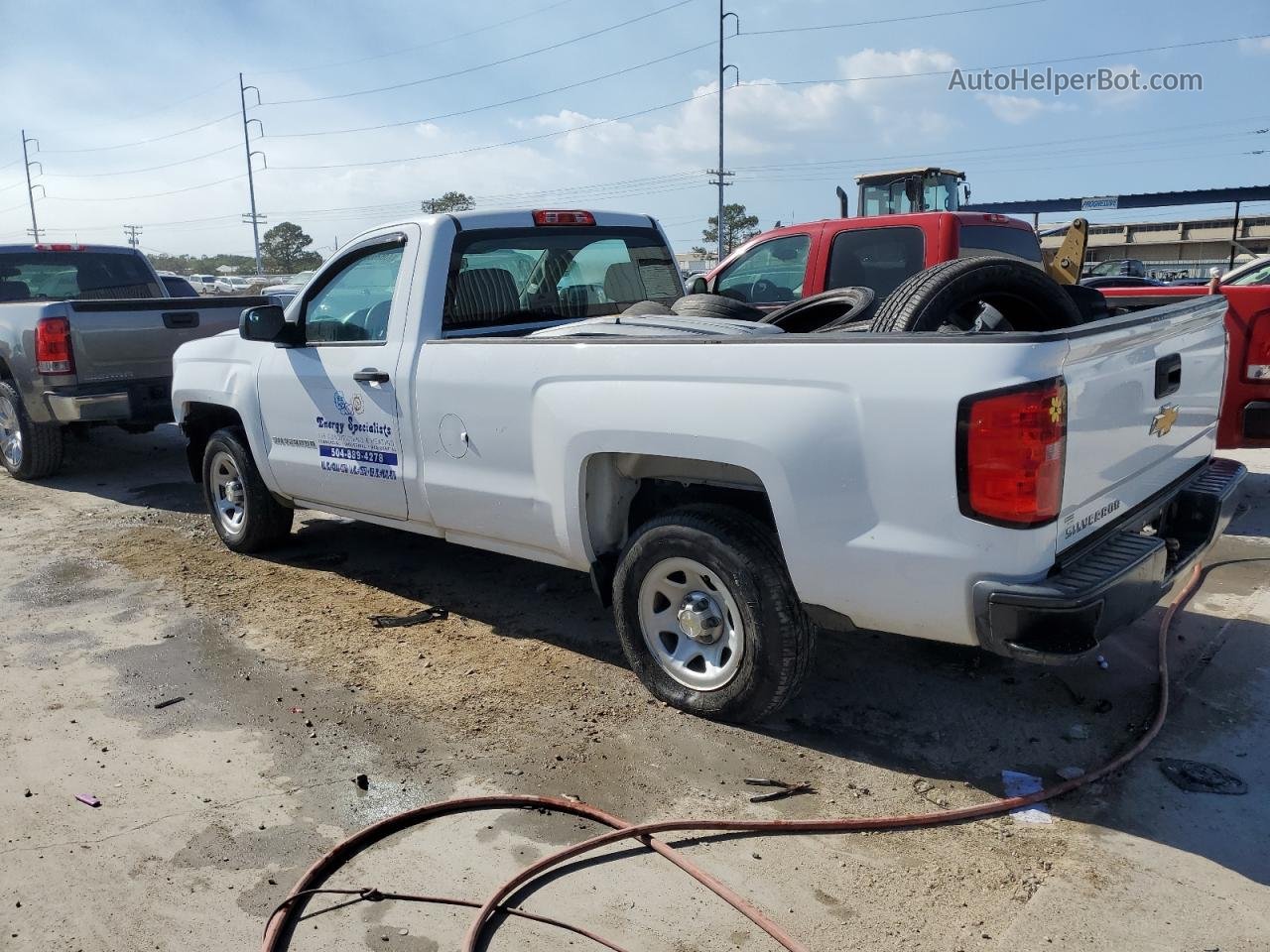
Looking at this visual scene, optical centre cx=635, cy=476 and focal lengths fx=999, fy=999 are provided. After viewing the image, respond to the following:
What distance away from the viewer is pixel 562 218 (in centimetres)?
517

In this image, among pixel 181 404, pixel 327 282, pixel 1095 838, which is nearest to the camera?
pixel 1095 838

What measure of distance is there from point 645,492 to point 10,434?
7245 mm

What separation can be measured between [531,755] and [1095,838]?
6.09 feet

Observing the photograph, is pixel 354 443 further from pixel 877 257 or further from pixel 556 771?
pixel 877 257

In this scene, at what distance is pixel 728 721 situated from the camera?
148 inches

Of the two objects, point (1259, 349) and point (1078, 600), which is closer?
point (1078, 600)

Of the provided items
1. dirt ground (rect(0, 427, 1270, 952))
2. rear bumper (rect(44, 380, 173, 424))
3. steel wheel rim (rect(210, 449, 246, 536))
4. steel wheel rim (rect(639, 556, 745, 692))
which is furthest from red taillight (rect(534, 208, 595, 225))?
rear bumper (rect(44, 380, 173, 424))

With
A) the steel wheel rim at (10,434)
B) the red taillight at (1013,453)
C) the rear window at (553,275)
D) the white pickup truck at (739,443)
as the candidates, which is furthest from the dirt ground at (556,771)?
the steel wheel rim at (10,434)

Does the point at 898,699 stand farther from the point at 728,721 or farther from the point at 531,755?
the point at 531,755

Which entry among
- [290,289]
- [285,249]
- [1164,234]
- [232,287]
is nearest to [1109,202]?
[290,289]

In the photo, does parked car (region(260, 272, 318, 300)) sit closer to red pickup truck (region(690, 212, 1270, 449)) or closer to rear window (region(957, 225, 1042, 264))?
red pickup truck (region(690, 212, 1270, 449))

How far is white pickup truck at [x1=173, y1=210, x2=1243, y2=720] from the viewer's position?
113 inches

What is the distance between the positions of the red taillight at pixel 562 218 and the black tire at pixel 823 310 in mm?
1220

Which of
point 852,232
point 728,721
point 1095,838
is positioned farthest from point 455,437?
point 852,232
